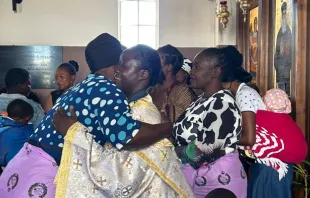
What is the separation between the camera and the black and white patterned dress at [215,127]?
7.36 feet

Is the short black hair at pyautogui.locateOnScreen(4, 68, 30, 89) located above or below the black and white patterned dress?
above

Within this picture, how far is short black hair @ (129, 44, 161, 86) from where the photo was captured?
73.2 inches

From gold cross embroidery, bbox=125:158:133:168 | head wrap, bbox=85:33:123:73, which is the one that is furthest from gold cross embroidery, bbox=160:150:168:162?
head wrap, bbox=85:33:123:73

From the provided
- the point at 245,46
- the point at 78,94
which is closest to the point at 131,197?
the point at 78,94

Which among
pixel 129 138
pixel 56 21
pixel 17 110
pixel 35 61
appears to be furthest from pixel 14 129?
pixel 56 21

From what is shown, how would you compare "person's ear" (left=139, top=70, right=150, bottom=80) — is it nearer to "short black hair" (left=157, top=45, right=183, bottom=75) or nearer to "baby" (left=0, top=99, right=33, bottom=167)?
"short black hair" (left=157, top=45, right=183, bottom=75)

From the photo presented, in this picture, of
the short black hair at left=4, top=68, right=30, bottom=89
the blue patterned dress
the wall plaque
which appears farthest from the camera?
the wall plaque

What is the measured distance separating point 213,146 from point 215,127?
0.32ft

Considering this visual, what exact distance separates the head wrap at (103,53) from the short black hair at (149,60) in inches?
3.1

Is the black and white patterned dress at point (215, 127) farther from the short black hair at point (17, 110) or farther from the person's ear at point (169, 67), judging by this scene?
the short black hair at point (17, 110)

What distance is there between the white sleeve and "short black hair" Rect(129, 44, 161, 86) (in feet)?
2.48

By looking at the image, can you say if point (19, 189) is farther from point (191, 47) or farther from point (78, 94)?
point (191, 47)

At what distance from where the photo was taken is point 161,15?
6.65m

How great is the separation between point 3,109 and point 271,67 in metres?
2.54
